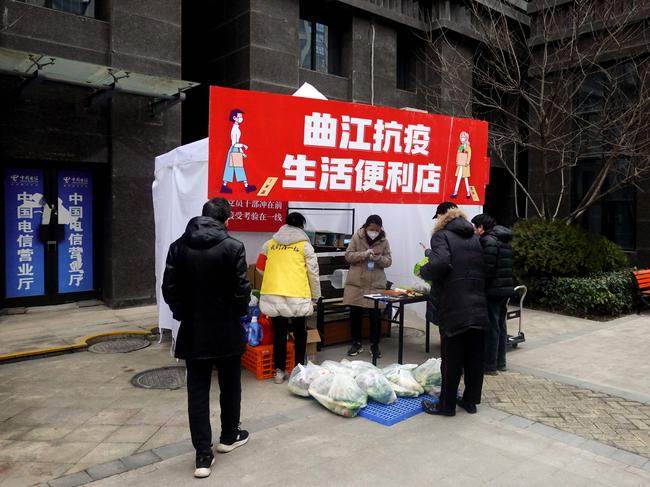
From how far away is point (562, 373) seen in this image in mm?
6273

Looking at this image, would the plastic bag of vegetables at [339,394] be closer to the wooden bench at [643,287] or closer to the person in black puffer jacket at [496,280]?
the person in black puffer jacket at [496,280]

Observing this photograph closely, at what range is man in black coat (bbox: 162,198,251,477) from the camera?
378 centimetres

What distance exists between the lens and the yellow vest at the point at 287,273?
18.6 ft

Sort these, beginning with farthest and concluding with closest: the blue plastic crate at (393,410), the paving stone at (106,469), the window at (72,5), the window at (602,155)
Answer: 1. the window at (602,155)
2. the window at (72,5)
3. the blue plastic crate at (393,410)
4. the paving stone at (106,469)

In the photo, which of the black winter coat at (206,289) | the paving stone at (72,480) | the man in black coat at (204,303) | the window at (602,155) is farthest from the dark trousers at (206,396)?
the window at (602,155)

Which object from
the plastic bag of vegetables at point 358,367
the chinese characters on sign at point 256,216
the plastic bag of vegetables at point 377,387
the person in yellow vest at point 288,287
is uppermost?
the chinese characters on sign at point 256,216

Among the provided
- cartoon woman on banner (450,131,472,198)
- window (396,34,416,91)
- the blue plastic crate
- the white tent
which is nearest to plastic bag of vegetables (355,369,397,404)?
the blue plastic crate

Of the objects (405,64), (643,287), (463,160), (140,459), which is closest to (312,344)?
(140,459)

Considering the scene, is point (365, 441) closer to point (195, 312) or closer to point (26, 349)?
point (195, 312)

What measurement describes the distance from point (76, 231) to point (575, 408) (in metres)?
8.68

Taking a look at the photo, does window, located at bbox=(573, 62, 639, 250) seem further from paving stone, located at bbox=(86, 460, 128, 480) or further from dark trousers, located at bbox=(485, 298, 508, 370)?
paving stone, located at bbox=(86, 460, 128, 480)

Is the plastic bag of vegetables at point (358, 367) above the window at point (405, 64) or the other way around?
the other way around

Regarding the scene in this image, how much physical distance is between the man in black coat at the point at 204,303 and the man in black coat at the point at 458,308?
6.25 feet

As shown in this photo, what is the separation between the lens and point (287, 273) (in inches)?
224
